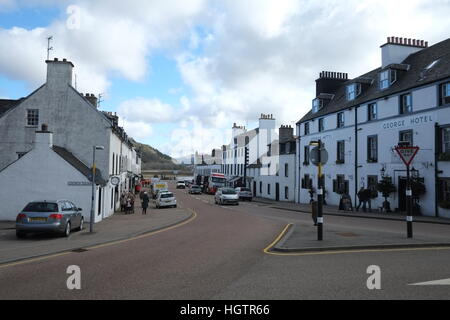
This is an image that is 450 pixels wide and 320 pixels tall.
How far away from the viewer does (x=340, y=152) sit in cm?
→ 3728

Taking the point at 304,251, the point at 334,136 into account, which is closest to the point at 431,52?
the point at 334,136

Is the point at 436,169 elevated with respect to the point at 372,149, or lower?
lower

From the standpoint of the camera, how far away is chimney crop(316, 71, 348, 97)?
44.0m

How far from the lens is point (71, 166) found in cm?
2202

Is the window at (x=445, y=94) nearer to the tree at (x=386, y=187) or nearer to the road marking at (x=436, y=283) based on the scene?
the tree at (x=386, y=187)

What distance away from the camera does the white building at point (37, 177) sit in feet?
70.9

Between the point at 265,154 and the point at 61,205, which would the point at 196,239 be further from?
the point at 265,154

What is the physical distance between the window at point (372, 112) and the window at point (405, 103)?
3.11 metres

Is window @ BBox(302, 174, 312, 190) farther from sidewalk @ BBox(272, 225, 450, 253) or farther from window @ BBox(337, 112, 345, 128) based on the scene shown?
sidewalk @ BBox(272, 225, 450, 253)

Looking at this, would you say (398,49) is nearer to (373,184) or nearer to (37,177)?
(373,184)

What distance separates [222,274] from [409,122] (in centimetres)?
2389

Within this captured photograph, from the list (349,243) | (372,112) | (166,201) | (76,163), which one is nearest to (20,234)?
(76,163)

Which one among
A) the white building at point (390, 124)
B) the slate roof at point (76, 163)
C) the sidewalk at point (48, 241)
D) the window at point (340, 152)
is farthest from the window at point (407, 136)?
the slate roof at point (76, 163)

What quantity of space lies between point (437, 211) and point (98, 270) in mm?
23236
